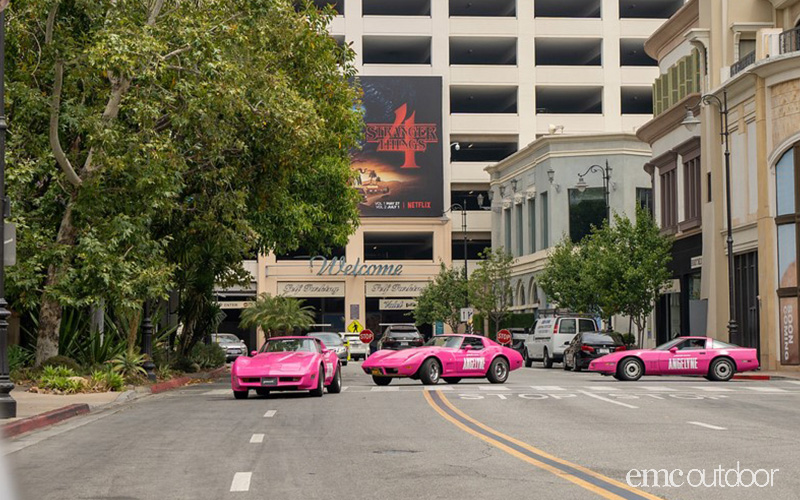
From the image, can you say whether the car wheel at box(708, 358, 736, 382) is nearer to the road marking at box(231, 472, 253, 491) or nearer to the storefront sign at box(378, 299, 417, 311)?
the road marking at box(231, 472, 253, 491)

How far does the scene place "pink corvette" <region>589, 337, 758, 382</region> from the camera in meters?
32.6

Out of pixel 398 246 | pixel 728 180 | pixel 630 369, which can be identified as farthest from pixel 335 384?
pixel 398 246

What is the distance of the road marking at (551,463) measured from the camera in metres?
10.1

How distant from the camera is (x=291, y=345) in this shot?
25.9 m

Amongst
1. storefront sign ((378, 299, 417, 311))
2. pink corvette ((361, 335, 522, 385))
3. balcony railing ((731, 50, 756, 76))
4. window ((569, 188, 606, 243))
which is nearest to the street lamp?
balcony railing ((731, 50, 756, 76))

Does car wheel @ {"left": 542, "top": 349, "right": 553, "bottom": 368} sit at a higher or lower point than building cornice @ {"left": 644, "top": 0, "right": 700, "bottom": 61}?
lower

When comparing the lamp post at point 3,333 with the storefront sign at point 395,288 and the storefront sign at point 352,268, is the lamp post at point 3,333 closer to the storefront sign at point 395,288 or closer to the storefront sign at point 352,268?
the storefront sign at point 352,268

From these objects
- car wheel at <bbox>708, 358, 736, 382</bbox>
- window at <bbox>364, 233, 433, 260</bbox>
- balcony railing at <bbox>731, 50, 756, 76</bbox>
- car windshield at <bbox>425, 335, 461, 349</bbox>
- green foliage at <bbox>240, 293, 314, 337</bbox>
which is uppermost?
balcony railing at <bbox>731, 50, 756, 76</bbox>

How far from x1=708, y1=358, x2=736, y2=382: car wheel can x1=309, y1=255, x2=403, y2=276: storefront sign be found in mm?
53055

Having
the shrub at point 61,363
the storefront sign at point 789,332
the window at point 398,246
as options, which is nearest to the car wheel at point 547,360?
the storefront sign at point 789,332

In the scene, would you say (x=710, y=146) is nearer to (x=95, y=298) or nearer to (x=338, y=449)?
(x=95, y=298)

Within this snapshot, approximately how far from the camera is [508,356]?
30562 millimetres

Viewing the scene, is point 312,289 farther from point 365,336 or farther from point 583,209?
point 583,209

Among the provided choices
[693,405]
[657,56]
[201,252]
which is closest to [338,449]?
[693,405]
